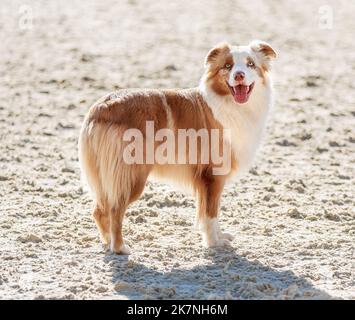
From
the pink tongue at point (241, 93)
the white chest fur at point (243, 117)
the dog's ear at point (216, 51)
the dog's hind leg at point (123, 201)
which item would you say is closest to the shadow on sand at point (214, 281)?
the dog's hind leg at point (123, 201)

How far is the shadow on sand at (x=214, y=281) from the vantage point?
5207 mm

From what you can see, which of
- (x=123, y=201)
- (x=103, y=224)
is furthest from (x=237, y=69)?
(x=103, y=224)

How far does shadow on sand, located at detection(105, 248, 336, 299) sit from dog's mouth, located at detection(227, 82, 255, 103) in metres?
1.24

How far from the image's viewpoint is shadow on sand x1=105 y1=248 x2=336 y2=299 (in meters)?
5.21

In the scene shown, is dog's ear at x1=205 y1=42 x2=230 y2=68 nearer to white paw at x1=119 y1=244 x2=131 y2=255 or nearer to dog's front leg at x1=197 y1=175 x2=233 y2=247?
dog's front leg at x1=197 y1=175 x2=233 y2=247

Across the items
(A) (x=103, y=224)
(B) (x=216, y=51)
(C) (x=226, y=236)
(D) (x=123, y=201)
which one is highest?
(B) (x=216, y=51)

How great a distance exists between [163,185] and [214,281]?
8.21 ft

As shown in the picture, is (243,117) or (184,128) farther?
(243,117)

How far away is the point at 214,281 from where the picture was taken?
5.45 meters

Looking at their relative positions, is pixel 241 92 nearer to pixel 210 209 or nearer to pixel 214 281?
pixel 210 209

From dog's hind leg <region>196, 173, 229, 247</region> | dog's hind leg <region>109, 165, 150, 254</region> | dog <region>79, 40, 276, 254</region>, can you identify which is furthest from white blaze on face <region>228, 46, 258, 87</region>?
dog's hind leg <region>109, 165, 150, 254</region>

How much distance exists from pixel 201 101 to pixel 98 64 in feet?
22.4

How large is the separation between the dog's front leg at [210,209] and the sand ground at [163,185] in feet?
0.37

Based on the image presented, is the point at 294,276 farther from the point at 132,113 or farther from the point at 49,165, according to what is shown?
the point at 49,165
